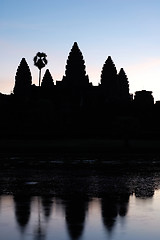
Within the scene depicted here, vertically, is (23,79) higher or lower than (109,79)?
lower

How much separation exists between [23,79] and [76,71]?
39.4 feet

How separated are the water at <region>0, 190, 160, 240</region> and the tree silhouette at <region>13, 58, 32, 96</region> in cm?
8210

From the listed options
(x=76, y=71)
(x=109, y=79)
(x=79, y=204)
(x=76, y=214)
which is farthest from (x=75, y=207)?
(x=109, y=79)

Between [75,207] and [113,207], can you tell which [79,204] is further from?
[113,207]

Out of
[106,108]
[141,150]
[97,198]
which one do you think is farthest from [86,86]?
[97,198]

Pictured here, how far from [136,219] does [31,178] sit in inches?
347

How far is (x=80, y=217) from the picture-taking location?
10.6m

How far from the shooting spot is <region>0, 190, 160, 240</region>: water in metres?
8.95

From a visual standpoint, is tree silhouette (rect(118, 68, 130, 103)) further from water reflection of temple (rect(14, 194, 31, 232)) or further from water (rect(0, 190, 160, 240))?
water (rect(0, 190, 160, 240))

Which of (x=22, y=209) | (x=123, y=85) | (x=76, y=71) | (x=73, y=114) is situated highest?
(x=76, y=71)

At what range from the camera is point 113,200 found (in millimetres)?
→ 13047

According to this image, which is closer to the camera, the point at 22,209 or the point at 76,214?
the point at 76,214

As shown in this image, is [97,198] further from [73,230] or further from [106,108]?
[106,108]

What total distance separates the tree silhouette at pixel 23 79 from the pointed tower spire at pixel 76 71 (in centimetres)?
845
